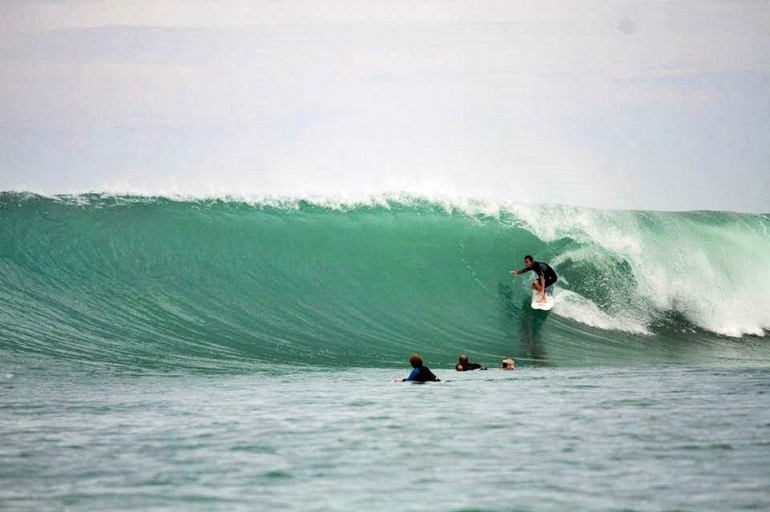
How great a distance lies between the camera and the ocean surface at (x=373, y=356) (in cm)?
673

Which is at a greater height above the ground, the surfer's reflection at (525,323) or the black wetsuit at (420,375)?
the surfer's reflection at (525,323)

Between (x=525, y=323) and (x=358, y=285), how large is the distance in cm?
312

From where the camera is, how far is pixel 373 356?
14.9 m

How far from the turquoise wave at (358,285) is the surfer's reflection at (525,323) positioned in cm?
5

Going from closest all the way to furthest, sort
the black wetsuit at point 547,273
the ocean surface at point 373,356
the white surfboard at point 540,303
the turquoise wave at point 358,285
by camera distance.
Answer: the ocean surface at point 373,356, the turquoise wave at point 358,285, the black wetsuit at point 547,273, the white surfboard at point 540,303

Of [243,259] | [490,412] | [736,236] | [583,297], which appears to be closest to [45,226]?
[243,259]

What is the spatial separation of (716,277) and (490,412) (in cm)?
1380

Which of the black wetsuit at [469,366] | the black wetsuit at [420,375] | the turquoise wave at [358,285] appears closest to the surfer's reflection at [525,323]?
the turquoise wave at [358,285]

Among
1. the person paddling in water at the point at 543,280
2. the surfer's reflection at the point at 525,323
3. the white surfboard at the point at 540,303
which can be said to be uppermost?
the person paddling in water at the point at 543,280

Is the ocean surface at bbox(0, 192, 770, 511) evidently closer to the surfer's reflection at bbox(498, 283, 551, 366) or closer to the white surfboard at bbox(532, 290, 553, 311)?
the surfer's reflection at bbox(498, 283, 551, 366)

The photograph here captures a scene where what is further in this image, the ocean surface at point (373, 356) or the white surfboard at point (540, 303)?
the white surfboard at point (540, 303)

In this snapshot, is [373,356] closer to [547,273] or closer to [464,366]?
[464,366]

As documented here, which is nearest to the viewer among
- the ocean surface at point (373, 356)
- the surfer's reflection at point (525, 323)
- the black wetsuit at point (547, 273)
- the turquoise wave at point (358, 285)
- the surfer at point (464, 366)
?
the ocean surface at point (373, 356)

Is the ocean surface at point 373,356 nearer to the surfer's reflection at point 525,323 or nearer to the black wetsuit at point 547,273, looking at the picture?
the surfer's reflection at point 525,323
